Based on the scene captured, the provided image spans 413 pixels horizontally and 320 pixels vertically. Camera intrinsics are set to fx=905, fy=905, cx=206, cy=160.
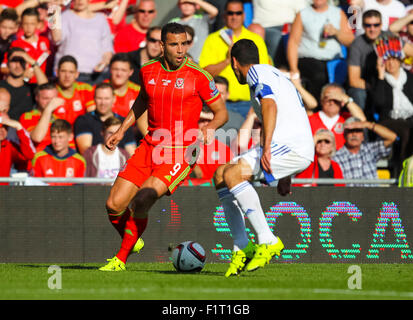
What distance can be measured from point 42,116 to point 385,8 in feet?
21.6

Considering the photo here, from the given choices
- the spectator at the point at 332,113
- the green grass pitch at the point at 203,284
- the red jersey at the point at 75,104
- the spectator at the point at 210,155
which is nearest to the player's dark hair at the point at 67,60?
the red jersey at the point at 75,104

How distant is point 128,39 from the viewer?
1591 centimetres

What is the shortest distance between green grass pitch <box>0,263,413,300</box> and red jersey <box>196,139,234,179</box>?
2612 mm

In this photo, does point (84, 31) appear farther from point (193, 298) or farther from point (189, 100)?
point (193, 298)

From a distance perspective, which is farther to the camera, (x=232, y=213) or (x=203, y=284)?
(x=232, y=213)

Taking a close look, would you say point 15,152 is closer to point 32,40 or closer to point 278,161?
point 32,40

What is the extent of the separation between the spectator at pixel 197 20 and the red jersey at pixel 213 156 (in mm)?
2471

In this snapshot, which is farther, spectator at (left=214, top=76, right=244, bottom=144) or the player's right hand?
spectator at (left=214, top=76, right=244, bottom=144)

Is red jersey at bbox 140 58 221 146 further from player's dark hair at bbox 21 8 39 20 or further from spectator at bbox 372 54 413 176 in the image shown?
player's dark hair at bbox 21 8 39 20

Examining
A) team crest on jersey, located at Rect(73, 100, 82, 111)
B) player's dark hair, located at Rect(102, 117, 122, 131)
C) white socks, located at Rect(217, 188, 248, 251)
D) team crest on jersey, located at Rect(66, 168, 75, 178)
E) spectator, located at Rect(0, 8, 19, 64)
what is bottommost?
white socks, located at Rect(217, 188, 248, 251)

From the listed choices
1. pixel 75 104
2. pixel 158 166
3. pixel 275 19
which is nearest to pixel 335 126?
pixel 275 19

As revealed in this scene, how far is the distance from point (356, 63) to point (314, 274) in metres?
6.23

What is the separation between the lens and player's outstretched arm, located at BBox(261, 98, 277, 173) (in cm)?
909

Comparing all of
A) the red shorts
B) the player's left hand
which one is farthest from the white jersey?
the red shorts
